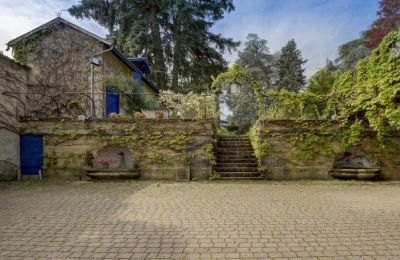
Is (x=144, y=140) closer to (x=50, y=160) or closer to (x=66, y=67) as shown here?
(x=50, y=160)

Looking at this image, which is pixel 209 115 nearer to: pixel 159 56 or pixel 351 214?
pixel 351 214

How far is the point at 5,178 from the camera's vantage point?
10.8m

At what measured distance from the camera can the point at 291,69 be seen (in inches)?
1314

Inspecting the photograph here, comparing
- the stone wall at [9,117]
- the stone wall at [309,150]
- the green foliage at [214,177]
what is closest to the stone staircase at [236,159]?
A: the green foliage at [214,177]

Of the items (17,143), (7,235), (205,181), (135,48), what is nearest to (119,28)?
(135,48)

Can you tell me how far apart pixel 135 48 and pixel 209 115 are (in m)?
12.4

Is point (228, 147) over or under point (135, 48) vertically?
under

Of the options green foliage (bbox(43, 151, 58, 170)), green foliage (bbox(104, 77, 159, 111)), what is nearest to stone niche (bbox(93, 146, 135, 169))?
green foliage (bbox(43, 151, 58, 170))

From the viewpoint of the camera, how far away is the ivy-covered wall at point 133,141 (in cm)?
1122

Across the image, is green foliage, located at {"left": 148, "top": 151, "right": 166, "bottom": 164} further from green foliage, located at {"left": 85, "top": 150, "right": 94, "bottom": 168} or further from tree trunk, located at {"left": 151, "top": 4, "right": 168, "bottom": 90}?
tree trunk, located at {"left": 151, "top": 4, "right": 168, "bottom": 90}

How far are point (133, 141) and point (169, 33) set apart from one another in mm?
14677

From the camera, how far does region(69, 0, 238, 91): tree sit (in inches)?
893

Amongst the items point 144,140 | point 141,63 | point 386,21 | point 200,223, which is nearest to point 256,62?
point 386,21

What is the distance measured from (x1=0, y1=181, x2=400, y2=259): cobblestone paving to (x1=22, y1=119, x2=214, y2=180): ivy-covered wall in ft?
7.06
